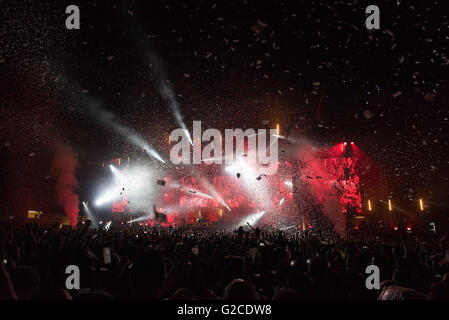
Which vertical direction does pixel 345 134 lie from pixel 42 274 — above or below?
above

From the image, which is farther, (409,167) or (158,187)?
(158,187)

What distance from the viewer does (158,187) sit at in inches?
1503

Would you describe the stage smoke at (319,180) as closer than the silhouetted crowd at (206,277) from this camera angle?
No

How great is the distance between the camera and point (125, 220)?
109 feet

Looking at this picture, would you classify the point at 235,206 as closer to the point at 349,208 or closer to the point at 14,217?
the point at 349,208

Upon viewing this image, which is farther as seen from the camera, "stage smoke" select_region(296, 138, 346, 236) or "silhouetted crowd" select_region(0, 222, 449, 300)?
"stage smoke" select_region(296, 138, 346, 236)

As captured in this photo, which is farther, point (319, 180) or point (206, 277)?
point (319, 180)

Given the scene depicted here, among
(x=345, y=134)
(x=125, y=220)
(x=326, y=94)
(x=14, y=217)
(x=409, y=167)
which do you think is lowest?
(x=125, y=220)

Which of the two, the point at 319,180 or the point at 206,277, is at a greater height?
the point at 319,180

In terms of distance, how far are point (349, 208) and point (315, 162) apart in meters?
5.32
